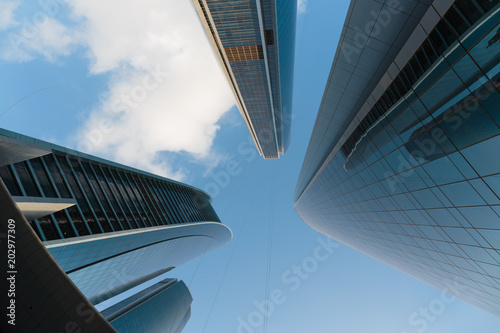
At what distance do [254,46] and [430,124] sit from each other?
101924 mm

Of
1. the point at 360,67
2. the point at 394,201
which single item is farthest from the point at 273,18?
the point at 394,201

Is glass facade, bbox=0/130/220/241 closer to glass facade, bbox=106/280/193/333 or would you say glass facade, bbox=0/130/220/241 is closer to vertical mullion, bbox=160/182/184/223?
vertical mullion, bbox=160/182/184/223

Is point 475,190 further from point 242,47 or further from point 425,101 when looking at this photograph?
point 242,47

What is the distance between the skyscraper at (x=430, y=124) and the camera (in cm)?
1027

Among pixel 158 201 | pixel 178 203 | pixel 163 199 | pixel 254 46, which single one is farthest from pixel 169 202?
pixel 254 46

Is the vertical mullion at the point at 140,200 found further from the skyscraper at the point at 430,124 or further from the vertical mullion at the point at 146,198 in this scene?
the skyscraper at the point at 430,124

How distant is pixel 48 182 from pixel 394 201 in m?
43.4

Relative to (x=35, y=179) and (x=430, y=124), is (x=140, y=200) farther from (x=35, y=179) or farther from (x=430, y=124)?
(x=430, y=124)

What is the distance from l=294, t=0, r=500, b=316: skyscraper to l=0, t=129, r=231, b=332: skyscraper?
2530 cm

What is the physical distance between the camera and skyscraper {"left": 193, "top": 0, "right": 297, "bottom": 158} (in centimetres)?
8719

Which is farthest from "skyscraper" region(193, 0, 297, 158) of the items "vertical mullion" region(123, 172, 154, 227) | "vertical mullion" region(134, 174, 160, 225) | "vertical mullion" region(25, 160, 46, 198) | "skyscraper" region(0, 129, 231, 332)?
"vertical mullion" region(25, 160, 46, 198)

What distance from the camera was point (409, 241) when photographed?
83.8 feet

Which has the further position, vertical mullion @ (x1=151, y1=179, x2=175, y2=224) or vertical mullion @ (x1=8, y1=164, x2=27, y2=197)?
vertical mullion @ (x1=151, y1=179, x2=175, y2=224)

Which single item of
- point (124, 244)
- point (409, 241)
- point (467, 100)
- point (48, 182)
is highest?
point (48, 182)
